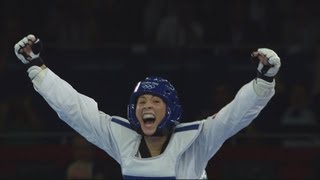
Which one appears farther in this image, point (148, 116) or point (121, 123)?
point (121, 123)

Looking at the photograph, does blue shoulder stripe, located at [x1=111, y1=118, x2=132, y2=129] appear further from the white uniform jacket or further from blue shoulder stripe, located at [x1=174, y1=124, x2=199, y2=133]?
blue shoulder stripe, located at [x1=174, y1=124, x2=199, y2=133]

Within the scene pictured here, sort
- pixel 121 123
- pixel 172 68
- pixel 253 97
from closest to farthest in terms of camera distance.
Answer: pixel 253 97, pixel 121 123, pixel 172 68

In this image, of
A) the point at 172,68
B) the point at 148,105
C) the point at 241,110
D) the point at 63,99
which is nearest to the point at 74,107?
the point at 63,99

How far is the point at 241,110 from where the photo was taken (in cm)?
547

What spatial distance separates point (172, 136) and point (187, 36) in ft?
15.8

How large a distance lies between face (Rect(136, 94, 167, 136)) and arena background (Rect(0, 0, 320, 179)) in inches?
137

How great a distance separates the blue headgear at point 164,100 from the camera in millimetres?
5715

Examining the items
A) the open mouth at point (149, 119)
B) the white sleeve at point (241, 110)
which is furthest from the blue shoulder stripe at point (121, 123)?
the white sleeve at point (241, 110)

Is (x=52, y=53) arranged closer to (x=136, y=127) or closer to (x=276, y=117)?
(x=276, y=117)

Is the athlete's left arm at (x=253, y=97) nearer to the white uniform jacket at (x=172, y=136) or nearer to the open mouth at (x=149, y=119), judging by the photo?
the white uniform jacket at (x=172, y=136)

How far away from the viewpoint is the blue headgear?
18.7 ft

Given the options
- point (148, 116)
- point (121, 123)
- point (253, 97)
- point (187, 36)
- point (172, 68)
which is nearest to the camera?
point (253, 97)

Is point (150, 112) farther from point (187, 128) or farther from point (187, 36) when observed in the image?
point (187, 36)

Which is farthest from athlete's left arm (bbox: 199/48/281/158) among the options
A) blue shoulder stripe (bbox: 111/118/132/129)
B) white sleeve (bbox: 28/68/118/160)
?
white sleeve (bbox: 28/68/118/160)
